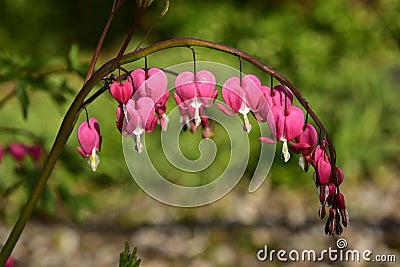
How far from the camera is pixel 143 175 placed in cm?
380

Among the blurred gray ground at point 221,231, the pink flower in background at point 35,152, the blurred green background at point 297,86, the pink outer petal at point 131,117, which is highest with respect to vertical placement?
the blurred green background at point 297,86

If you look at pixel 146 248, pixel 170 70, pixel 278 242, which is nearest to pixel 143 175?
pixel 146 248

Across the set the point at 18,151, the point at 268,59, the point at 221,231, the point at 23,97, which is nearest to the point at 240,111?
the point at 23,97

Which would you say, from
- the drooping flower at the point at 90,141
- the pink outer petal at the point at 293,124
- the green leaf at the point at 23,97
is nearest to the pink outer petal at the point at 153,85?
the drooping flower at the point at 90,141

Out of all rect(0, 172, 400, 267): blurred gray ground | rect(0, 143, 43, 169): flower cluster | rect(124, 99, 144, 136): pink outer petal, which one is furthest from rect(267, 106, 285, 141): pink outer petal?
rect(0, 172, 400, 267): blurred gray ground

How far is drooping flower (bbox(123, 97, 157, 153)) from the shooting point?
49.7 inches

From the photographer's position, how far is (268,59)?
4.56m

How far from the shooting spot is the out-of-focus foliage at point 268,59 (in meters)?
3.80

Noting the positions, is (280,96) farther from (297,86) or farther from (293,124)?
(297,86)

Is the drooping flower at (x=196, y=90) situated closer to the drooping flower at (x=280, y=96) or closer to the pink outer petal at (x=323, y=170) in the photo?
the drooping flower at (x=280, y=96)

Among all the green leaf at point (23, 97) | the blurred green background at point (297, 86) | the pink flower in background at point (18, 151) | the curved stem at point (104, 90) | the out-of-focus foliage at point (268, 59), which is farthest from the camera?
the out-of-focus foliage at point (268, 59)

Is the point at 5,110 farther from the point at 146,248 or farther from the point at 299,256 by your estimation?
the point at 299,256

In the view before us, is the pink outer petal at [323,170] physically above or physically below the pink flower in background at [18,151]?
below

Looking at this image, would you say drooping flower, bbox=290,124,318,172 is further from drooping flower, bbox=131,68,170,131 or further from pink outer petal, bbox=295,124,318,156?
drooping flower, bbox=131,68,170,131
